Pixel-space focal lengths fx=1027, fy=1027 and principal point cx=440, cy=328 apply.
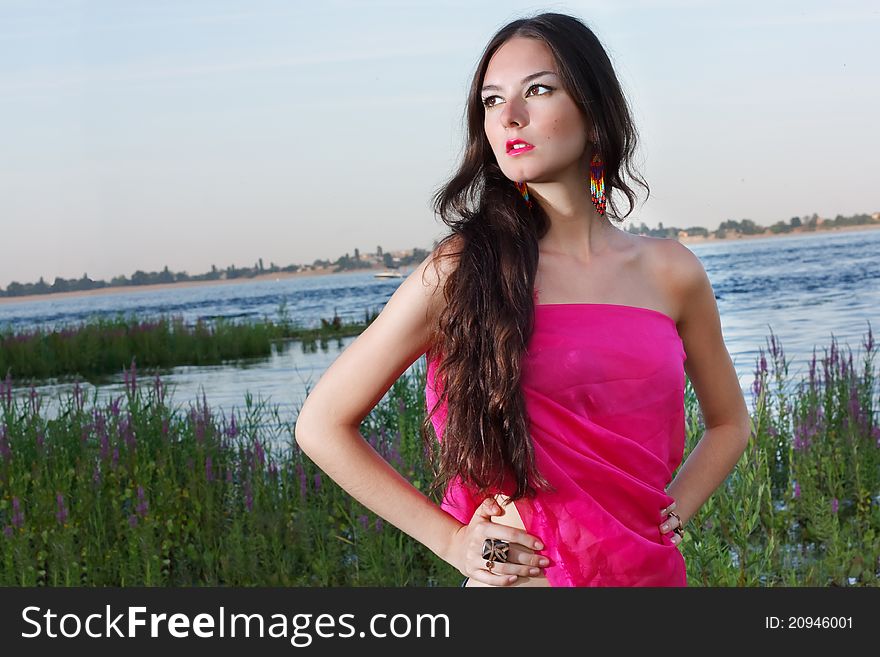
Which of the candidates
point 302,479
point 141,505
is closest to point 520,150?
point 141,505

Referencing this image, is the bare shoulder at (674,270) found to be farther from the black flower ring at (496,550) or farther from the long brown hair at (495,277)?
the black flower ring at (496,550)

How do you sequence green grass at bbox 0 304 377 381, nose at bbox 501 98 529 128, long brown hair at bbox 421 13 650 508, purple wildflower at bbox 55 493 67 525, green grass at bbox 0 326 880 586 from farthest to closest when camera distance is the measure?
green grass at bbox 0 304 377 381
purple wildflower at bbox 55 493 67 525
green grass at bbox 0 326 880 586
nose at bbox 501 98 529 128
long brown hair at bbox 421 13 650 508

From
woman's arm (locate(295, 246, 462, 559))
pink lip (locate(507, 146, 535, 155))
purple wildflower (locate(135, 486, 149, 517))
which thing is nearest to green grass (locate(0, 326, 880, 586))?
purple wildflower (locate(135, 486, 149, 517))

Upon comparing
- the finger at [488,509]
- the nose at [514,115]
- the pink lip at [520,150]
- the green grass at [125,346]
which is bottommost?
the finger at [488,509]

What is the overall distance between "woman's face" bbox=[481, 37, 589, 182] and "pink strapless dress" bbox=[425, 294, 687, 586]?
274 millimetres

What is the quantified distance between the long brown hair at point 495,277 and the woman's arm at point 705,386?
0.27 meters

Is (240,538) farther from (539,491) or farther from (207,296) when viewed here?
(207,296)

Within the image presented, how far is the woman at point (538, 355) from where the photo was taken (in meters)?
1.76

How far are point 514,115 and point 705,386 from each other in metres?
0.78

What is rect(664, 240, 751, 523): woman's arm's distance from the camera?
2064mm

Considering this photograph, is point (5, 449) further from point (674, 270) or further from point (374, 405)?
point (674, 270)

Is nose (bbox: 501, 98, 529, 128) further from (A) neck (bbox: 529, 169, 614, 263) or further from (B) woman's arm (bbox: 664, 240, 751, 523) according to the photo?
(B) woman's arm (bbox: 664, 240, 751, 523)

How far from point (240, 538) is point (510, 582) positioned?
283cm

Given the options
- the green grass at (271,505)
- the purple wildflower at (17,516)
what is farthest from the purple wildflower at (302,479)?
the purple wildflower at (17,516)
